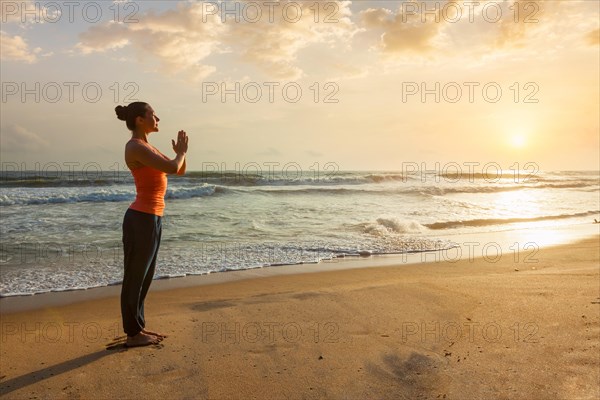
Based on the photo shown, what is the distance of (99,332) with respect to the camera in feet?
13.4

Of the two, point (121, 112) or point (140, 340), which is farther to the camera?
point (140, 340)

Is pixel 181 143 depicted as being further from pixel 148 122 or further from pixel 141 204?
pixel 141 204

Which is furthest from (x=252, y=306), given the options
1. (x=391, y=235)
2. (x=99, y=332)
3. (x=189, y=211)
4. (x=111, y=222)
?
(x=189, y=211)

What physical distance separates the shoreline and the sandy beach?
14.9 inches

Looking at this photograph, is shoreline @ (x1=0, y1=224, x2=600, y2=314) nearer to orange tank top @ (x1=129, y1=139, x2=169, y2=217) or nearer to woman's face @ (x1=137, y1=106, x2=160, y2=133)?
orange tank top @ (x1=129, y1=139, x2=169, y2=217)

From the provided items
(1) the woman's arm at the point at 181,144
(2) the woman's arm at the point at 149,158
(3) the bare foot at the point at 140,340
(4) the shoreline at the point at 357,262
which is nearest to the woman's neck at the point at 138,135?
(2) the woman's arm at the point at 149,158

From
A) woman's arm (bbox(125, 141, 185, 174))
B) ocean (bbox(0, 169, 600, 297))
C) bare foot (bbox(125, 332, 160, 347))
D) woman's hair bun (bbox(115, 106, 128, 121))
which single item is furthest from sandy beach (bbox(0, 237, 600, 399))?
woman's hair bun (bbox(115, 106, 128, 121))

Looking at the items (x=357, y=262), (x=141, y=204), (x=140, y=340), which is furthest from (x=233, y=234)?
(x=141, y=204)

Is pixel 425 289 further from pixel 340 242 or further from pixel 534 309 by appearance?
pixel 340 242

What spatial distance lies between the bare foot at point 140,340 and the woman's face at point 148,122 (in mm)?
1612

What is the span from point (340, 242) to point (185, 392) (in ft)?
21.8

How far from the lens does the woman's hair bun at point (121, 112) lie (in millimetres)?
3531

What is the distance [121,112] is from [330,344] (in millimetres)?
2403

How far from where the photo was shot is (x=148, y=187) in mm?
3535
